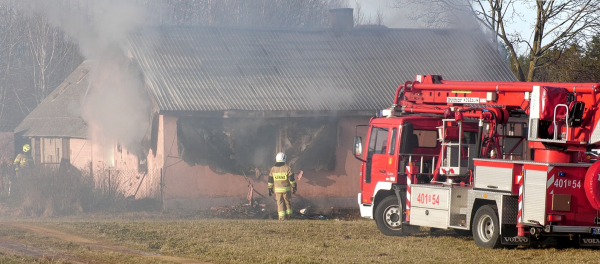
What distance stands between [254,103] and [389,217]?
24.1ft

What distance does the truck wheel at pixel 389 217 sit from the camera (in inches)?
538

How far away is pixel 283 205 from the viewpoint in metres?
17.4

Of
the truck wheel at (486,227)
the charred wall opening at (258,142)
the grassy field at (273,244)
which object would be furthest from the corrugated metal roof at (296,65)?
the truck wheel at (486,227)

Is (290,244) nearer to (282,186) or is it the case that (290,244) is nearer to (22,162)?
(282,186)

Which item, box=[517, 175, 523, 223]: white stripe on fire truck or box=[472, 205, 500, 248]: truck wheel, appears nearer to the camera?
box=[517, 175, 523, 223]: white stripe on fire truck

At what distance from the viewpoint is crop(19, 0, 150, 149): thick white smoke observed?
1823 cm

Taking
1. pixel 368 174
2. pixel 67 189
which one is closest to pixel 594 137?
pixel 368 174

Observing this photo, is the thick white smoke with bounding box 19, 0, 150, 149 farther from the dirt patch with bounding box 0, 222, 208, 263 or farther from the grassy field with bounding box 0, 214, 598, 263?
the dirt patch with bounding box 0, 222, 208, 263

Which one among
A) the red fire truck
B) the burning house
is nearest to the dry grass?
the red fire truck

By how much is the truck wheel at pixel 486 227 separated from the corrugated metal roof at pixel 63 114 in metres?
18.0

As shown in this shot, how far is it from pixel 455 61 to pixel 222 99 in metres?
8.45

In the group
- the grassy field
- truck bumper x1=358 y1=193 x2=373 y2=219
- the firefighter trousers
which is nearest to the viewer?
the grassy field

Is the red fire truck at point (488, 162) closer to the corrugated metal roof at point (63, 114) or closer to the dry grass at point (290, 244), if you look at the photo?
the dry grass at point (290, 244)

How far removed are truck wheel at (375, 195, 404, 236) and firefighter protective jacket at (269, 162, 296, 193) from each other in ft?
13.1
